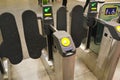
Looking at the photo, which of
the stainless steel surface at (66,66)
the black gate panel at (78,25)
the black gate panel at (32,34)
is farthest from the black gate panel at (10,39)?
the black gate panel at (78,25)

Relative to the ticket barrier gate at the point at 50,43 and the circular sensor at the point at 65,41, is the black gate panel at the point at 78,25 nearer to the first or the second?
the ticket barrier gate at the point at 50,43

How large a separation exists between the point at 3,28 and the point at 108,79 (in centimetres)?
144

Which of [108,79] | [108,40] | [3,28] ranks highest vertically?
[3,28]

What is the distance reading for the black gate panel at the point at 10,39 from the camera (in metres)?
1.53

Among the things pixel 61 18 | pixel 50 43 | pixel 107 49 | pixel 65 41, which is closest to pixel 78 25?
pixel 61 18

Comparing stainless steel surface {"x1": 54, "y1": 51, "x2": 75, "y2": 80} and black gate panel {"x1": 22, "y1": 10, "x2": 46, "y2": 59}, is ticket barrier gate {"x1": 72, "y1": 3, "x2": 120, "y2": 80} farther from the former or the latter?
black gate panel {"x1": 22, "y1": 10, "x2": 46, "y2": 59}

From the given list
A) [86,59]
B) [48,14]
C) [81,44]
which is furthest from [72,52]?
[81,44]

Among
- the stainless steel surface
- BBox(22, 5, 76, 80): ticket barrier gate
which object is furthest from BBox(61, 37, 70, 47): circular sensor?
the stainless steel surface

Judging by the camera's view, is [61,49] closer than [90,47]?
Yes

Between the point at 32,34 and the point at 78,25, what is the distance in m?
0.75

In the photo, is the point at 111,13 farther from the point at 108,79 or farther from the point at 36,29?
the point at 36,29

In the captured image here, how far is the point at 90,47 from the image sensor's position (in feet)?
7.51

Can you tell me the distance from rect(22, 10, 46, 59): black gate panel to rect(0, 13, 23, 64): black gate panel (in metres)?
0.14

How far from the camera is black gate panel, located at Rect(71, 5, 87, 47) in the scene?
1.95 m
